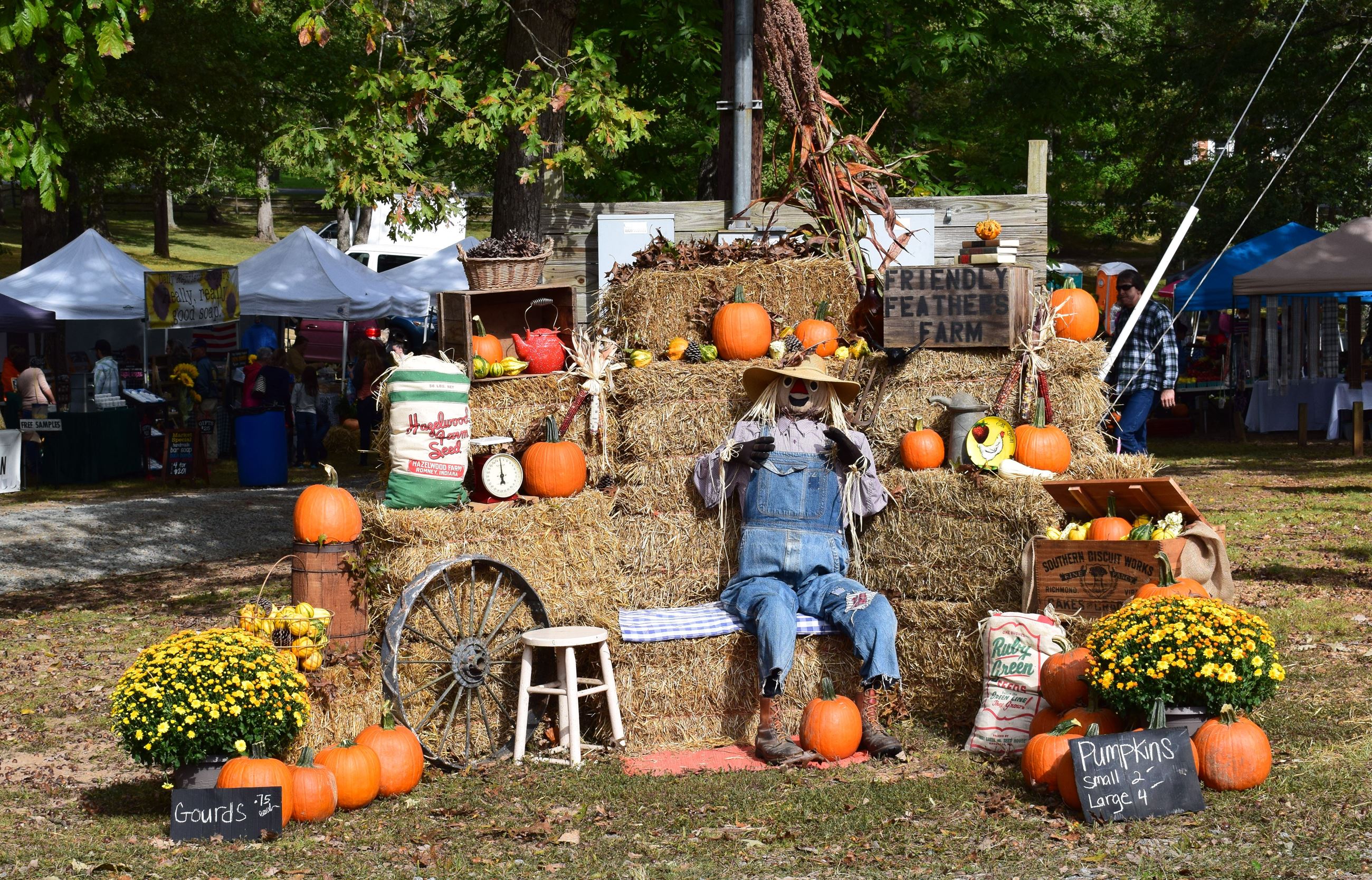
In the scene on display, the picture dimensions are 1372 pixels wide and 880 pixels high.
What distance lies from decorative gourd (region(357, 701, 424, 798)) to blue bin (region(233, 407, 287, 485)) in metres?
11.3

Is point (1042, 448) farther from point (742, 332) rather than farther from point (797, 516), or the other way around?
point (742, 332)

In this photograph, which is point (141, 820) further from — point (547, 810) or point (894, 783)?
point (894, 783)

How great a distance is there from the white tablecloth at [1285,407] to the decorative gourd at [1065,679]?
14.2 meters

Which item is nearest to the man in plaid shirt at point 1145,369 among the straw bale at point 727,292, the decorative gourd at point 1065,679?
the straw bale at point 727,292

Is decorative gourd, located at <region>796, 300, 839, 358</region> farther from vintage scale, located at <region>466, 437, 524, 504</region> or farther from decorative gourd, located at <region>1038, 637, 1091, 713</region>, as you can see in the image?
decorative gourd, located at <region>1038, 637, 1091, 713</region>

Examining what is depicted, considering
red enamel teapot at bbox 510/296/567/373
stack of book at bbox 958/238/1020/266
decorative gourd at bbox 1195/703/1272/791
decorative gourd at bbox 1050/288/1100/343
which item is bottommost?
decorative gourd at bbox 1195/703/1272/791

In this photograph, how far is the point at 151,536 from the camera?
13219 mm

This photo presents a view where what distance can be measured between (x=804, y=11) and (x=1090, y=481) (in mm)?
8339

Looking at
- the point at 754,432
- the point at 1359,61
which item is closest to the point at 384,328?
the point at 1359,61

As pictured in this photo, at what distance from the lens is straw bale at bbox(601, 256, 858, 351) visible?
806 cm

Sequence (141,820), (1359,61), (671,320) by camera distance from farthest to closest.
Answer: (1359,61)
(671,320)
(141,820)

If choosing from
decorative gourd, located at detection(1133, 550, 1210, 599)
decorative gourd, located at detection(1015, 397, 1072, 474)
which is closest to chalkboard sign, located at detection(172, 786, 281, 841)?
decorative gourd, located at detection(1133, 550, 1210, 599)

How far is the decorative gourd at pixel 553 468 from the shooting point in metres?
7.16

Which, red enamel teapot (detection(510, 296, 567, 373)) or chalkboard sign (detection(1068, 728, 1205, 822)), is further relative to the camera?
red enamel teapot (detection(510, 296, 567, 373))
